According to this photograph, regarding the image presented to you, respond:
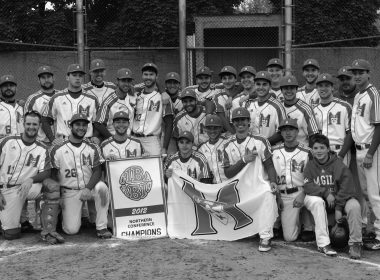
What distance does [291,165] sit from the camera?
694 centimetres

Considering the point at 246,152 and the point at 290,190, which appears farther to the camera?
the point at 246,152

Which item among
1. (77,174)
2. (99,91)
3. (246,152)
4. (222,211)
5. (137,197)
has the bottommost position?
(222,211)

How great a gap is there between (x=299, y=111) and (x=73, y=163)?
299cm

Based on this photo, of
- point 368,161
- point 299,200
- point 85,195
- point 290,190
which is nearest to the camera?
point 368,161

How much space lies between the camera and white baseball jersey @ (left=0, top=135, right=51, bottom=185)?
7.26 meters

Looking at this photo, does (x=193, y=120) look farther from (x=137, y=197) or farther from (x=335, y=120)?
(x=335, y=120)

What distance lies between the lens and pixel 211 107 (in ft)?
26.3

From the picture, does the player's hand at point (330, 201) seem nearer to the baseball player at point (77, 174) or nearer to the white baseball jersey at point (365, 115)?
the white baseball jersey at point (365, 115)

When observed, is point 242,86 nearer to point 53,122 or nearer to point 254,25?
point 53,122

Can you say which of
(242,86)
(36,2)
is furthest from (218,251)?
(36,2)

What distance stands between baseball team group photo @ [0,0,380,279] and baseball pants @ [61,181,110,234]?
0.7 inches

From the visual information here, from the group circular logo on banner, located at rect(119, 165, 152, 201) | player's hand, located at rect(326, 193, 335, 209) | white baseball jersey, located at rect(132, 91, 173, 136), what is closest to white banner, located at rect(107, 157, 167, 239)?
circular logo on banner, located at rect(119, 165, 152, 201)

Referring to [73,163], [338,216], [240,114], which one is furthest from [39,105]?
[338,216]

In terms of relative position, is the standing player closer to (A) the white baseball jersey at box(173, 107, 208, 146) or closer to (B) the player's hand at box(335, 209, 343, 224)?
(A) the white baseball jersey at box(173, 107, 208, 146)
